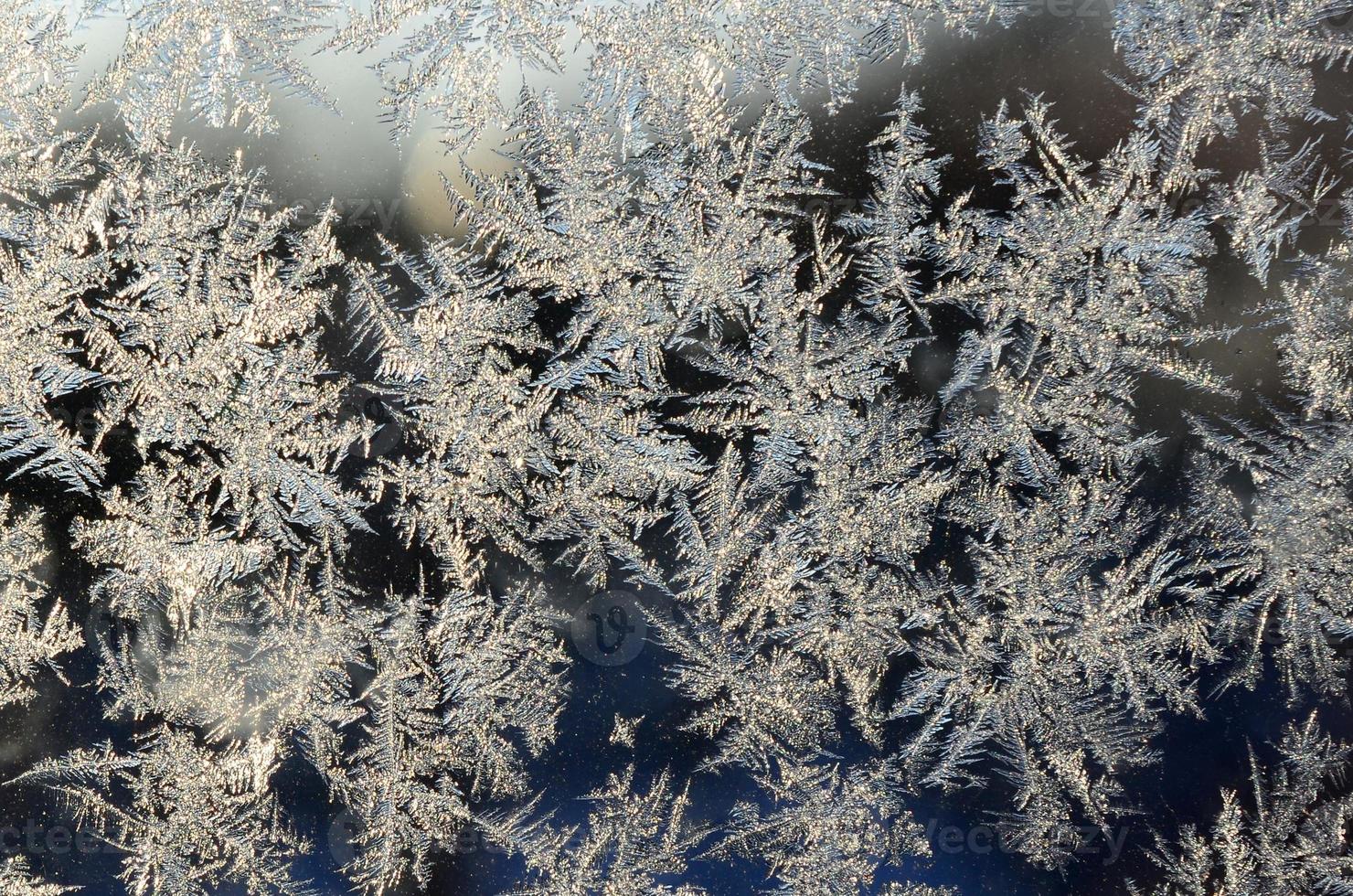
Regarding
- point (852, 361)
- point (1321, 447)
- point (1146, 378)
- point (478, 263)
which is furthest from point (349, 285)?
point (1321, 447)

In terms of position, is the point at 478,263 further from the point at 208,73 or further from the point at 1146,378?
the point at 1146,378

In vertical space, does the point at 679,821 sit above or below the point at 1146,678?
below

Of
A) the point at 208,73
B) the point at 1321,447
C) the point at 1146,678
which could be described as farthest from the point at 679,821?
the point at 208,73

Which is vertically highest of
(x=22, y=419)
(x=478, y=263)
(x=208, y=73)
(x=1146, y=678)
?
(x=208, y=73)

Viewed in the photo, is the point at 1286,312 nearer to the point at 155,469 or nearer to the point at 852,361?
the point at 852,361

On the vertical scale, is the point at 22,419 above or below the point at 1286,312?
below

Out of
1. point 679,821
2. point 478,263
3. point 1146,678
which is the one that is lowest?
point 679,821
